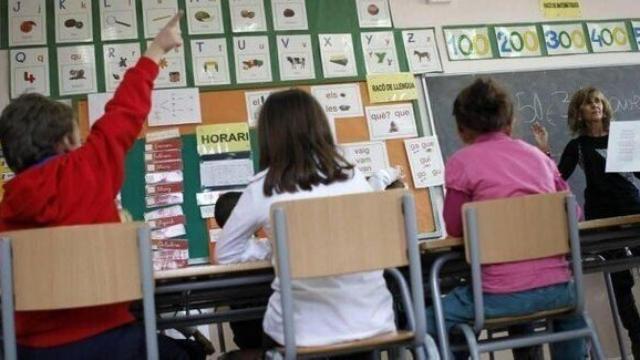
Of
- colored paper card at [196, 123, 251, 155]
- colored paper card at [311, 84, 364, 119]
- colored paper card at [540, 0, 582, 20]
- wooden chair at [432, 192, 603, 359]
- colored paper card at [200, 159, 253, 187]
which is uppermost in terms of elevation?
colored paper card at [540, 0, 582, 20]

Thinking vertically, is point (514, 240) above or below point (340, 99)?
below

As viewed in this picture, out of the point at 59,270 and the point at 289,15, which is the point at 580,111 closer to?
the point at 289,15

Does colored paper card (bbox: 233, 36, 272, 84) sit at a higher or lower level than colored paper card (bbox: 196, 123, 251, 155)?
higher

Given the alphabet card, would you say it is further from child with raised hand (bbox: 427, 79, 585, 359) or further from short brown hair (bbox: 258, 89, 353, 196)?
short brown hair (bbox: 258, 89, 353, 196)

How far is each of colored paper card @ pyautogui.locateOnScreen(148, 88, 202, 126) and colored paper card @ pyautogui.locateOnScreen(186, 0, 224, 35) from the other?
363mm

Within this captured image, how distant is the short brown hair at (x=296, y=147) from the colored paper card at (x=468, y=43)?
2398mm

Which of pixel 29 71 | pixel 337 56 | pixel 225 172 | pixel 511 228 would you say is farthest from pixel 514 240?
pixel 29 71

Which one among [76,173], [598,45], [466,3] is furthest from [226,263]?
Answer: [598,45]

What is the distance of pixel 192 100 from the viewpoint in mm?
3500

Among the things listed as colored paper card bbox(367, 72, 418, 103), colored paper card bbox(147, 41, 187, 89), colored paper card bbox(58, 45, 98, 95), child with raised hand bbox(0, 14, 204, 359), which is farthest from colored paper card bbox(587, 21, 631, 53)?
child with raised hand bbox(0, 14, 204, 359)

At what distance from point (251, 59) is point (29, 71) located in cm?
114

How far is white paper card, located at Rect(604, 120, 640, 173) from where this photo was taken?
254 centimetres

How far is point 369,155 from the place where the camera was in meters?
3.64

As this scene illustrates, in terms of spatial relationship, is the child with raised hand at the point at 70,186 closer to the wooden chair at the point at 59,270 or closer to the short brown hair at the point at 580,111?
the wooden chair at the point at 59,270
